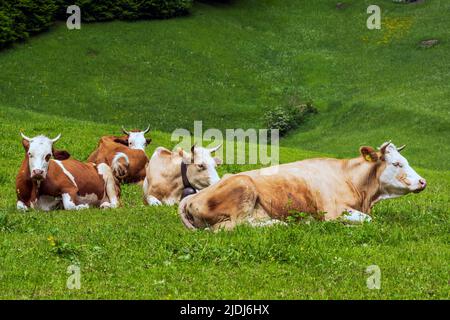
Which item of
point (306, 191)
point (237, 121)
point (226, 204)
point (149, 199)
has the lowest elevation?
point (237, 121)

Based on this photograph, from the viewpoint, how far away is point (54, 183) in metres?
17.7

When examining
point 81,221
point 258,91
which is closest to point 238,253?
point 81,221

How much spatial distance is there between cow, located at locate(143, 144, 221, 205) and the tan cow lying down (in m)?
2.82

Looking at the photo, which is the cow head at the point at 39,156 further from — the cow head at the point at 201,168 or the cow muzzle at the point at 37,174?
the cow head at the point at 201,168

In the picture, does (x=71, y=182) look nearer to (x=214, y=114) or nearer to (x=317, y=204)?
(x=317, y=204)

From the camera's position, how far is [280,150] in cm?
3678

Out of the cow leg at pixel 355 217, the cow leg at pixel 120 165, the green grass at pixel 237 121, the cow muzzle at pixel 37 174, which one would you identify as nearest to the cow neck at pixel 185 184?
the green grass at pixel 237 121

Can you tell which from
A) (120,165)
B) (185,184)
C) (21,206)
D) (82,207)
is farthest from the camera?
(120,165)

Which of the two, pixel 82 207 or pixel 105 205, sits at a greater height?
pixel 82 207

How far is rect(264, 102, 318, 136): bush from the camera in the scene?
51.9m

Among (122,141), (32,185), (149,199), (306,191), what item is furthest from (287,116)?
(306,191)

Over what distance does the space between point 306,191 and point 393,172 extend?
1.98m

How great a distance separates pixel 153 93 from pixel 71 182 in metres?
38.6

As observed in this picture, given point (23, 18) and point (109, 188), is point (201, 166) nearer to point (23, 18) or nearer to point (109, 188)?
point (109, 188)
